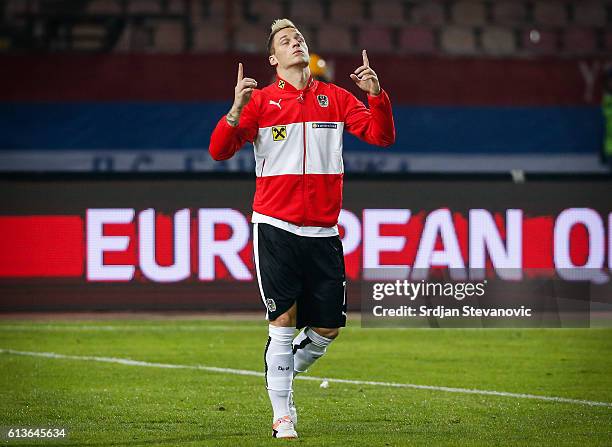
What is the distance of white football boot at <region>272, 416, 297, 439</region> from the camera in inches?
257

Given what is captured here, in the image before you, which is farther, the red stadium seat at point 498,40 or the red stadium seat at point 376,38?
the red stadium seat at point 498,40

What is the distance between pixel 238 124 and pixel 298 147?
0.34 m

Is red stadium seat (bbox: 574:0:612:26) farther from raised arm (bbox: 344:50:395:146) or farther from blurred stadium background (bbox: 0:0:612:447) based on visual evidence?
raised arm (bbox: 344:50:395:146)

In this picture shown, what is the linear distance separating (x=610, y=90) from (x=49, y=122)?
8057 mm

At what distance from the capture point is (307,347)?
696 centimetres

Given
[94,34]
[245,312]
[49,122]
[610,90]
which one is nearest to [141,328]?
[245,312]

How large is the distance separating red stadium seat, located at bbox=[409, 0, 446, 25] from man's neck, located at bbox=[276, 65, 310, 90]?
49.7ft

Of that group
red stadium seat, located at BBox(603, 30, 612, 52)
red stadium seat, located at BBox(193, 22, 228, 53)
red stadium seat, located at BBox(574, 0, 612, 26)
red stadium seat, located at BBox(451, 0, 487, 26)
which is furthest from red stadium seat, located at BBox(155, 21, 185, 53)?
red stadium seat, located at BBox(603, 30, 612, 52)

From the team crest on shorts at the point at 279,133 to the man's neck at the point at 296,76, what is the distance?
10.2 inches

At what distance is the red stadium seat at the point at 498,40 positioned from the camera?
70.3 ft

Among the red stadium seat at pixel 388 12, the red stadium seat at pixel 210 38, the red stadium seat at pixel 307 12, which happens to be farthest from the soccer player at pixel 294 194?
the red stadium seat at pixel 388 12

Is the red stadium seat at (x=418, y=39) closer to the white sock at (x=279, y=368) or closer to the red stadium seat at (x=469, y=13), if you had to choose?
the red stadium seat at (x=469, y=13)

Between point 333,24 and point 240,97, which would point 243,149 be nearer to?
point 333,24

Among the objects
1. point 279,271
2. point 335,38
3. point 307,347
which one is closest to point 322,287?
point 279,271
